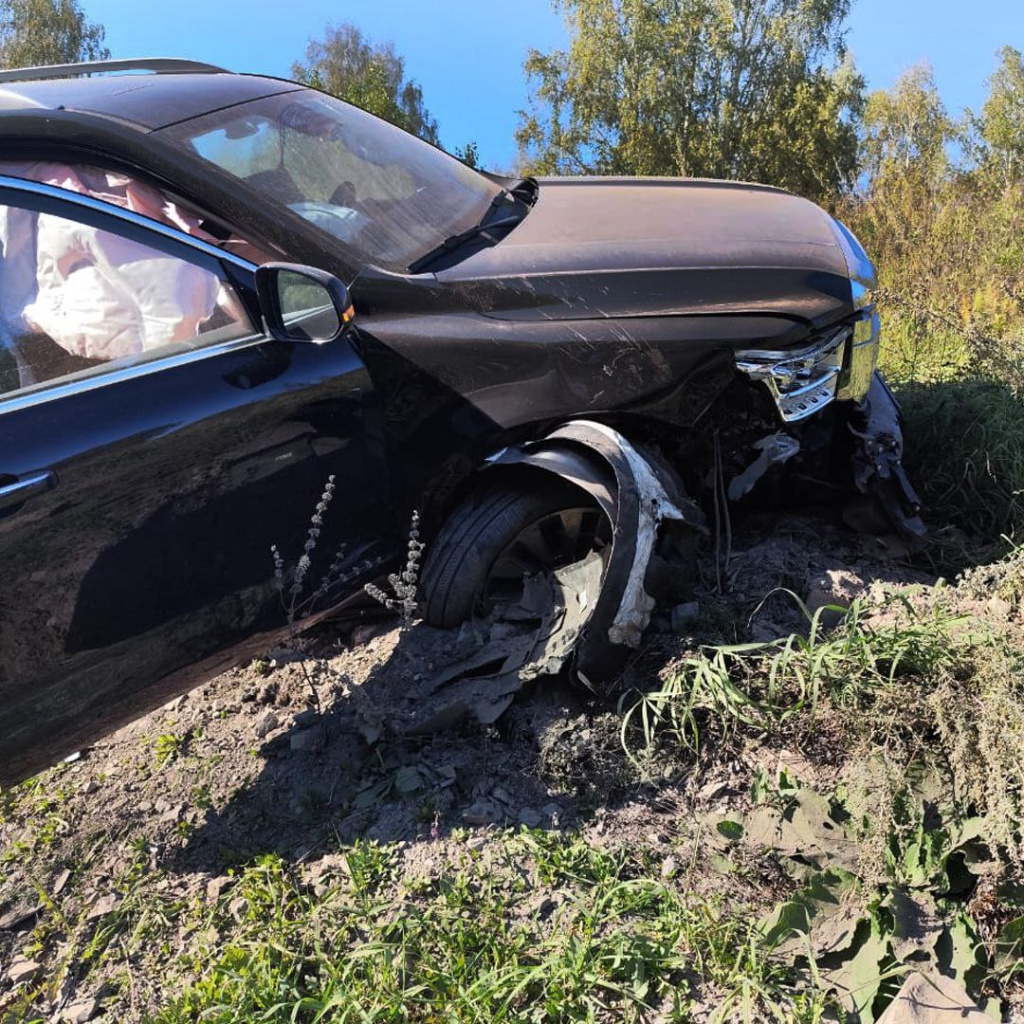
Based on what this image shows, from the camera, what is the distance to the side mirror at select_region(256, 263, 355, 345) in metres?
2.37

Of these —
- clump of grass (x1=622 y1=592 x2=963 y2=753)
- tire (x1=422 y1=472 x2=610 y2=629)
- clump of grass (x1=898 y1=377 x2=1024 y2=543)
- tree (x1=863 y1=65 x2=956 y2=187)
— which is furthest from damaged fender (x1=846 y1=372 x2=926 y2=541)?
tree (x1=863 y1=65 x2=956 y2=187)

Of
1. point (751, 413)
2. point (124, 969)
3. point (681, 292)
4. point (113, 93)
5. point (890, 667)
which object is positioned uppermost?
point (113, 93)

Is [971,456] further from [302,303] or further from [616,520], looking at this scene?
[302,303]

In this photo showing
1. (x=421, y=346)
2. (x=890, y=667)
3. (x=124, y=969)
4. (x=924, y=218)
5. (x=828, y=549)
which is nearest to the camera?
(x=124, y=969)

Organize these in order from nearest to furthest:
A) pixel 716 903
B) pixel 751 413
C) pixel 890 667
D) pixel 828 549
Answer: pixel 716 903 → pixel 890 667 → pixel 751 413 → pixel 828 549

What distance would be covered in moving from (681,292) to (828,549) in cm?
116

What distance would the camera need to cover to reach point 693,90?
77.8 ft

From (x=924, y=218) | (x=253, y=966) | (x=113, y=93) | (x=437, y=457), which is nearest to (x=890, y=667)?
(x=437, y=457)

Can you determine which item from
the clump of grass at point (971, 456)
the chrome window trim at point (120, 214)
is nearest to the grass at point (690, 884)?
the clump of grass at point (971, 456)

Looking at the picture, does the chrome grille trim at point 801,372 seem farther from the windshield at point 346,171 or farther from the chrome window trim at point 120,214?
the chrome window trim at point 120,214

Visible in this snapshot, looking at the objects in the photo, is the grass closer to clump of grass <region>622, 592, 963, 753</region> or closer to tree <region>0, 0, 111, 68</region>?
clump of grass <region>622, 592, 963, 753</region>

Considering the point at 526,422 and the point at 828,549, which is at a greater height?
the point at 526,422

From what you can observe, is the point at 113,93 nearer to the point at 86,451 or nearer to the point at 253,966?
the point at 86,451

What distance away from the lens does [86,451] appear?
A: 2.25 metres
